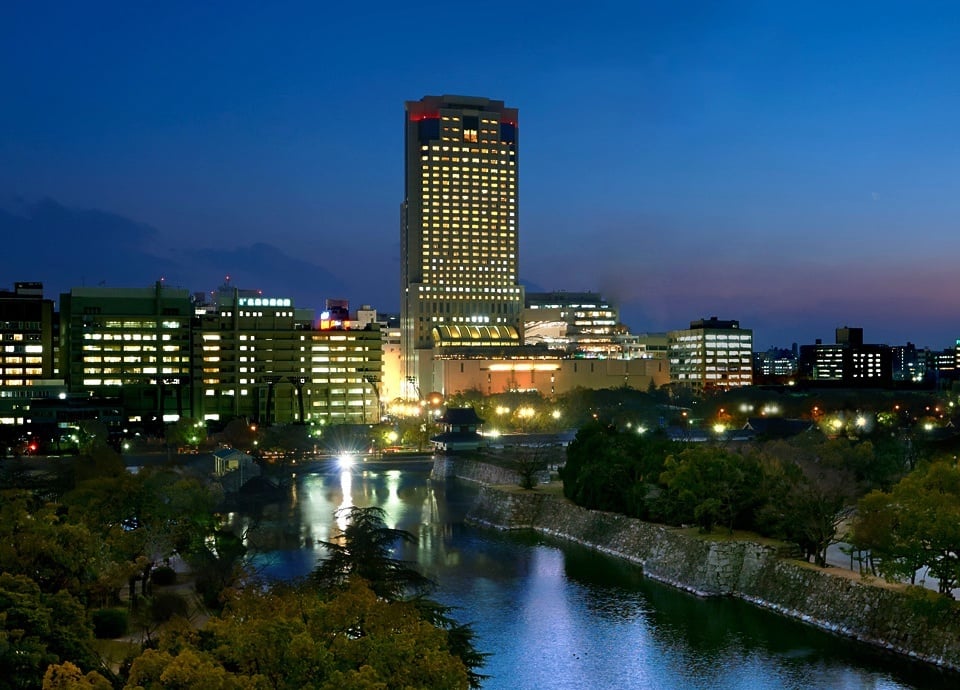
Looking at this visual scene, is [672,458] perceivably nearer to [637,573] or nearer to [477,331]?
[637,573]

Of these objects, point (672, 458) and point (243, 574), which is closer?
point (243, 574)

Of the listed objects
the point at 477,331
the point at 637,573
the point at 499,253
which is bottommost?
the point at 637,573

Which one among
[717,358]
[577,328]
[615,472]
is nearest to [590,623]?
[615,472]

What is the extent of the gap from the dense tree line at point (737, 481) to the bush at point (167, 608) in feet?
50.7

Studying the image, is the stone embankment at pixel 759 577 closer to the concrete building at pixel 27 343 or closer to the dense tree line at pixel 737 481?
the dense tree line at pixel 737 481

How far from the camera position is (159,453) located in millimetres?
62812

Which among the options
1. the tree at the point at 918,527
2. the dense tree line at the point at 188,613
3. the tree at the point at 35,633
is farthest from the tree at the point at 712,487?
the tree at the point at 35,633

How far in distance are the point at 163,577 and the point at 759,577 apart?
1647 cm

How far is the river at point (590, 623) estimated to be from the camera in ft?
74.3

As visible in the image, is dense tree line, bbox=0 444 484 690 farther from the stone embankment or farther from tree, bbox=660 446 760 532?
tree, bbox=660 446 760 532

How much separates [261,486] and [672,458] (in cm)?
2338

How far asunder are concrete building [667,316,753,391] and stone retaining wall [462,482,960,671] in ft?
288

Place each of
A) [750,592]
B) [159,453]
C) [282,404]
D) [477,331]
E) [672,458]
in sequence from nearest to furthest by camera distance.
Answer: [750,592]
[672,458]
[159,453]
[282,404]
[477,331]

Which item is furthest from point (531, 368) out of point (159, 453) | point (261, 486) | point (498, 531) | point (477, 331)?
point (498, 531)
